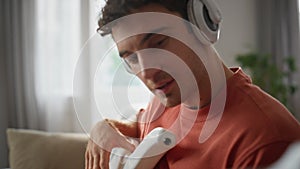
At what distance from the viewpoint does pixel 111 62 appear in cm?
70

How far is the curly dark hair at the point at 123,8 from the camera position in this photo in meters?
0.65

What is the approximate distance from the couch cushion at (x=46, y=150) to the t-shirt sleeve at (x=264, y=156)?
1565 millimetres

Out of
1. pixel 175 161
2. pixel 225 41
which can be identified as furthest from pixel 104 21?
pixel 225 41

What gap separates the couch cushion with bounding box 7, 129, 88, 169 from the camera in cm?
208

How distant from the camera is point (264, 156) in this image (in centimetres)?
56

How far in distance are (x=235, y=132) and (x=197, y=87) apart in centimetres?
11

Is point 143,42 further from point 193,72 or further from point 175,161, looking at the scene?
point 175,161

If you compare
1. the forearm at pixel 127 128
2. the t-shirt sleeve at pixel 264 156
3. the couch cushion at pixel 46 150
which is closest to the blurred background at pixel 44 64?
the couch cushion at pixel 46 150

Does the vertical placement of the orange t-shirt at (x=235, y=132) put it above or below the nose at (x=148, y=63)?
below

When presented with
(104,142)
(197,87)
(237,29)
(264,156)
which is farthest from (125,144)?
(237,29)

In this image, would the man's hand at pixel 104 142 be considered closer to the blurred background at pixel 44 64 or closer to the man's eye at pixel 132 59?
the man's eye at pixel 132 59

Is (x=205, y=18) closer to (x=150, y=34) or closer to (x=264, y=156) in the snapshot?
(x=150, y=34)

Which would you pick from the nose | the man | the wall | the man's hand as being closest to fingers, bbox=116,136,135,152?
the man's hand

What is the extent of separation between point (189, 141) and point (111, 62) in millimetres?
191
